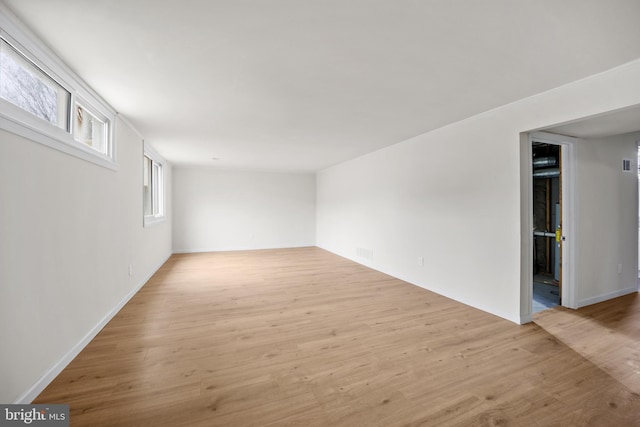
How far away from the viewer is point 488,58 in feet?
6.22

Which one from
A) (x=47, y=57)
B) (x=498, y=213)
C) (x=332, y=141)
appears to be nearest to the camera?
(x=47, y=57)

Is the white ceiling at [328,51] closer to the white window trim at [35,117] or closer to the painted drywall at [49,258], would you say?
the white window trim at [35,117]

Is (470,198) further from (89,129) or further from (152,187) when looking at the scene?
(152,187)

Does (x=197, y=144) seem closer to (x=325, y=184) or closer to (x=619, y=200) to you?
(x=325, y=184)

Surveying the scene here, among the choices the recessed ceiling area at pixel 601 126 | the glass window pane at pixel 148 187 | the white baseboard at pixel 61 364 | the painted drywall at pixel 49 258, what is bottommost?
the white baseboard at pixel 61 364

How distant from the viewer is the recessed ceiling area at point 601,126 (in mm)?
2500

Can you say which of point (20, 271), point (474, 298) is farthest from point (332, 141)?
point (20, 271)

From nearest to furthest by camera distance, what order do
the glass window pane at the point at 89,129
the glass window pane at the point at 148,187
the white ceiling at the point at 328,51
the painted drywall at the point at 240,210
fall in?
the white ceiling at the point at 328,51 < the glass window pane at the point at 89,129 < the glass window pane at the point at 148,187 < the painted drywall at the point at 240,210

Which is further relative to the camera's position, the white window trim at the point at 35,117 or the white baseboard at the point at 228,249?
the white baseboard at the point at 228,249

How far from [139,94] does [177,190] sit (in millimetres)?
4978

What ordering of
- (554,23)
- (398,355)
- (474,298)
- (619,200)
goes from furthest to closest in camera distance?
(619,200)
(474,298)
(398,355)
(554,23)

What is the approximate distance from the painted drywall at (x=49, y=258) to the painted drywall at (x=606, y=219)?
505 cm

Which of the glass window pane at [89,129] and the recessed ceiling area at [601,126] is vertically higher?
the recessed ceiling area at [601,126]

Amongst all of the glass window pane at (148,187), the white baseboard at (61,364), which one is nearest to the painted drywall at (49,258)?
the white baseboard at (61,364)
